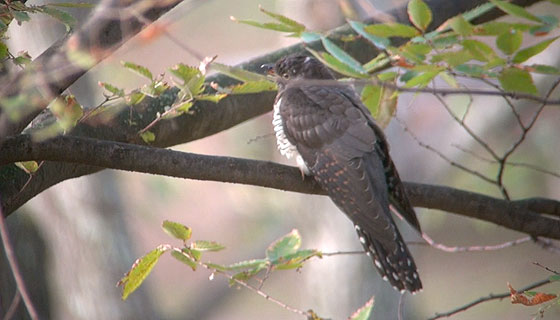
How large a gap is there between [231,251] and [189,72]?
9.97m

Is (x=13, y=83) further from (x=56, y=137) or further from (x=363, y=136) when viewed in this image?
(x=363, y=136)

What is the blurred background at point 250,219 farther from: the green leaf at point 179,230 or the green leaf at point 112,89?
the green leaf at point 179,230

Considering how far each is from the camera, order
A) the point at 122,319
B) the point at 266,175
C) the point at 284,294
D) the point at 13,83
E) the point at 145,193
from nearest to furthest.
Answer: the point at 13,83, the point at 266,175, the point at 122,319, the point at 145,193, the point at 284,294

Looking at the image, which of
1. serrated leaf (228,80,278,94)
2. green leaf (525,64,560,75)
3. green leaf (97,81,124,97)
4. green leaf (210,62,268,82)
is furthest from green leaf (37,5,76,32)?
green leaf (525,64,560,75)

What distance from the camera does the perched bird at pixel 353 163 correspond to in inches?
141

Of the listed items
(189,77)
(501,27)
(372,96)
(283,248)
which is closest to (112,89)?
(189,77)

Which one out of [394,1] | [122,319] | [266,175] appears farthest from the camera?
[394,1]

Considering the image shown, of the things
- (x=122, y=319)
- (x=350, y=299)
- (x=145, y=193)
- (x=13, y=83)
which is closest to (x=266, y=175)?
(x=13, y=83)

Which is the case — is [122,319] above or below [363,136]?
below

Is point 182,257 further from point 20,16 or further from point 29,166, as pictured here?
point 20,16

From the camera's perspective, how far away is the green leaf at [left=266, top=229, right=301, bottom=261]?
→ 3.00 m

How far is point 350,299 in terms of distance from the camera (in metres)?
7.98

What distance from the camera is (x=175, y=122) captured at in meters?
3.88

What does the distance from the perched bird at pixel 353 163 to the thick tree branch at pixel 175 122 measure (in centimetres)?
25
